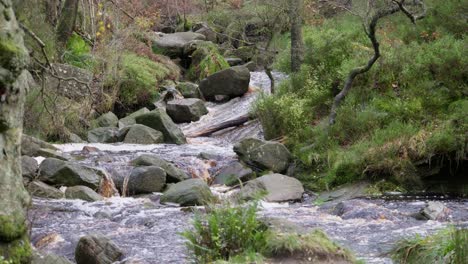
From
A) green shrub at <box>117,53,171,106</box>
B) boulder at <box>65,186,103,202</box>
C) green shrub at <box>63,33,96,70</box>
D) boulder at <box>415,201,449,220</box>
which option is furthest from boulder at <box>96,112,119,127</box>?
boulder at <box>415,201,449,220</box>

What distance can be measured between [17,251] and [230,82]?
48.8ft

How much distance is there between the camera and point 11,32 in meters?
5.51

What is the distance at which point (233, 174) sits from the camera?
1261cm

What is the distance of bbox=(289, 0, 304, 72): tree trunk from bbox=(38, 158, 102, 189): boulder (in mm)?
6809

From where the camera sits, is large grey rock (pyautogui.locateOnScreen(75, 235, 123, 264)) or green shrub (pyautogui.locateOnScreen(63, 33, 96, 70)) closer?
large grey rock (pyautogui.locateOnScreen(75, 235, 123, 264))

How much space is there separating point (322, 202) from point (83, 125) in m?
8.79

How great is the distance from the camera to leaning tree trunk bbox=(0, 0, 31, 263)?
5348 mm

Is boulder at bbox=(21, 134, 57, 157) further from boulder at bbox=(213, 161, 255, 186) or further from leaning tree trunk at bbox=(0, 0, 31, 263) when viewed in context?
leaning tree trunk at bbox=(0, 0, 31, 263)

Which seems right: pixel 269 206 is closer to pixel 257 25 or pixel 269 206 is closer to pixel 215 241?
pixel 215 241

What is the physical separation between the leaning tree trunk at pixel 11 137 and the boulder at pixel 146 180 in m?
5.85

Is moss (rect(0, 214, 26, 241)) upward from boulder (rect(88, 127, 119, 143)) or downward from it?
upward

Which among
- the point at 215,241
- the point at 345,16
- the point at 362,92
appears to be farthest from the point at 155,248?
the point at 345,16

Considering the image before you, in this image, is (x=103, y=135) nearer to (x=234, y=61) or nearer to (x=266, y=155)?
(x=266, y=155)

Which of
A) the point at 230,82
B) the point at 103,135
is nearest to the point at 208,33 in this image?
the point at 230,82
